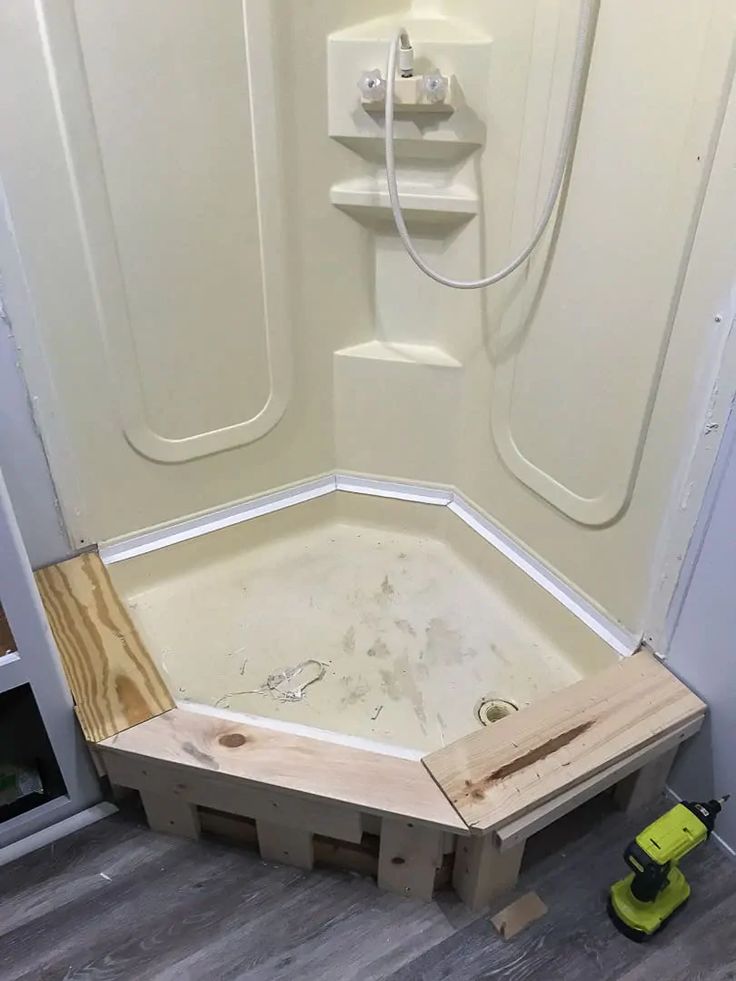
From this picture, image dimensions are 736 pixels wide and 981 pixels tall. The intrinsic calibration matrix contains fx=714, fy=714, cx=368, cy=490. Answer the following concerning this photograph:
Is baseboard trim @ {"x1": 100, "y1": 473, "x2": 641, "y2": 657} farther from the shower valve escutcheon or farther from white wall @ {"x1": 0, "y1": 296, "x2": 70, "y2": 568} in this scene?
the shower valve escutcheon

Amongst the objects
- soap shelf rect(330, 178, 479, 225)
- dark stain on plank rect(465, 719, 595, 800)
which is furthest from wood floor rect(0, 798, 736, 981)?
soap shelf rect(330, 178, 479, 225)

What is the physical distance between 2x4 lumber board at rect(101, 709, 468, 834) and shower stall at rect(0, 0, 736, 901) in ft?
0.05

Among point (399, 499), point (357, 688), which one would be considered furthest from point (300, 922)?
point (399, 499)

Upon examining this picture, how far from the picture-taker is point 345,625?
5.05 feet

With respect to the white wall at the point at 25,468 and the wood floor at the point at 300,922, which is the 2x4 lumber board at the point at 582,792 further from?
the white wall at the point at 25,468

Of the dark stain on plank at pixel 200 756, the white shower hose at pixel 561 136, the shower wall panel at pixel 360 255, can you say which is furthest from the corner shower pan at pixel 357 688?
the white shower hose at pixel 561 136

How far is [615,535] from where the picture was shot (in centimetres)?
129

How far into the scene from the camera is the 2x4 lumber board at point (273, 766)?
41.3 inches

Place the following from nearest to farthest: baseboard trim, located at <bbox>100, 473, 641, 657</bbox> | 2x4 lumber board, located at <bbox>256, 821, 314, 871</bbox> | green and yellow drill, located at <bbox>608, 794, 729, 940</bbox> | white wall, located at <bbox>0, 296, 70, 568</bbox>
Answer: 1. green and yellow drill, located at <bbox>608, 794, 729, 940</bbox>
2. 2x4 lumber board, located at <bbox>256, 821, 314, 871</bbox>
3. white wall, located at <bbox>0, 296, 70, 568</bbox>
4. baseboard trim, located at <bbox>100, 473, 641, 657</bbox>

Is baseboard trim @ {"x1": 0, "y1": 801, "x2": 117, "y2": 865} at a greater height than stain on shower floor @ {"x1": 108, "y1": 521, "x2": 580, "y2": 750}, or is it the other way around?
stain on shower floor @ {"x1": 108, "y1": 521, "x2": 580, "y2": 750}

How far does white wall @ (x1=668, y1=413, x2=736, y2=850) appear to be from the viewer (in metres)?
1.07

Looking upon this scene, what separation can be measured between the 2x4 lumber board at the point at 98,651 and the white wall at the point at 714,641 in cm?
87

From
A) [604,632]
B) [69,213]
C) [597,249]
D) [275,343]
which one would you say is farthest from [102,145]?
[604,632]

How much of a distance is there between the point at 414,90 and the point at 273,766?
1.16 metres
